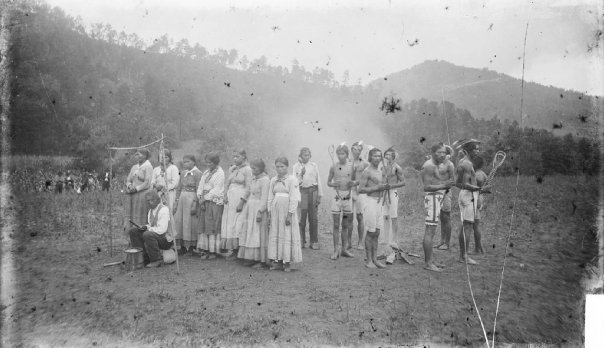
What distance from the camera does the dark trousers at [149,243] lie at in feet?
19.6

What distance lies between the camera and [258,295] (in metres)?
4.64

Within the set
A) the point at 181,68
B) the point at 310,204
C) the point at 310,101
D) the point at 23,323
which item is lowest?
the point at 23,323

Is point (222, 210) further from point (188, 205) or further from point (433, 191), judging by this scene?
point (433, 191)

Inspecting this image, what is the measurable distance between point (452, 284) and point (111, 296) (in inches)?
182

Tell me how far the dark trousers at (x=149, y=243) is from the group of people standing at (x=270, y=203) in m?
0.02

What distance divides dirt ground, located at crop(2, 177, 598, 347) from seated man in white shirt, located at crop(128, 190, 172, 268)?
0.34 m

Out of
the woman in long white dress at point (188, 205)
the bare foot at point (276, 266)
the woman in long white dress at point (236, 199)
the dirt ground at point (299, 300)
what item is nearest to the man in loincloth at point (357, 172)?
the dirt ground at point (299, 300)

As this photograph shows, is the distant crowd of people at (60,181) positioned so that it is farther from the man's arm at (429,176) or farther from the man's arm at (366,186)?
the man's arm at (429,176)

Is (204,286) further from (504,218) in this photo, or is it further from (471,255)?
(504,218)

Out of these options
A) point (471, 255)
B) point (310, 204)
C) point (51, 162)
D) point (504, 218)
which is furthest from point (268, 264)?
point (51, 162)

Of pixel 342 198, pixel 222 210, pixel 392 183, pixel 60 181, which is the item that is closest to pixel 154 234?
pixel 222 210

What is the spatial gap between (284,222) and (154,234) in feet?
7.26

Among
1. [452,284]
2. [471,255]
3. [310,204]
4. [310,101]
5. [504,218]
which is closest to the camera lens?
[452,284]

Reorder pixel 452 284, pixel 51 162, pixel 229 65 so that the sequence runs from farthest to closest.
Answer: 1. pixel 229 65
2. pixel 51 162
3. pixel 452 284
